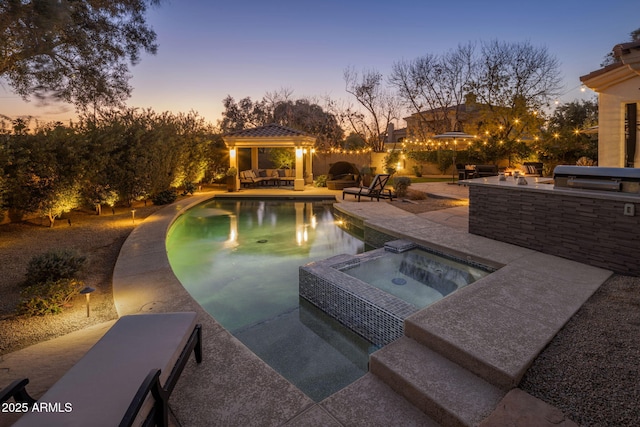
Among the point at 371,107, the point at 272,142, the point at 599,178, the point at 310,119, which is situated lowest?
the point at 599,178

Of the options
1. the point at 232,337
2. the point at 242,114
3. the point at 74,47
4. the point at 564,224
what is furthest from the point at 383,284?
the point at 242,114

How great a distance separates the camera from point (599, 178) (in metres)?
4.78

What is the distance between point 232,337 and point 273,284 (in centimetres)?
218

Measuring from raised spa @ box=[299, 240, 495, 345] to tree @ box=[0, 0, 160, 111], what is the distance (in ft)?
19.6

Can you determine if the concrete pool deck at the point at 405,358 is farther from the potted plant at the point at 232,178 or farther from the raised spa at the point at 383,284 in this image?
the potted plant at the point at 232,178

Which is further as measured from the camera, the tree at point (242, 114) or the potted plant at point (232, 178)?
the tree at point (242, 114)

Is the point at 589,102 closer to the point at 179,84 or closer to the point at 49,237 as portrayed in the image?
the point at 179,84

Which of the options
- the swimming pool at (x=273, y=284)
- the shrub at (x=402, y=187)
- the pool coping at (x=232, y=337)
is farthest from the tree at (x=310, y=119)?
the pool coping at (x=232, y=337)

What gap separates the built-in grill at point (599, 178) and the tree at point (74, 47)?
8387 millimetres

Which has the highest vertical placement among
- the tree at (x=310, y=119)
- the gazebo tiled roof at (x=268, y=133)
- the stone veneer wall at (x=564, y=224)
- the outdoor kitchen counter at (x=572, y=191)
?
the tree at (x=310, y=119)

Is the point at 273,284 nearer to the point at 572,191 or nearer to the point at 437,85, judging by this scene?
the point at 572,191

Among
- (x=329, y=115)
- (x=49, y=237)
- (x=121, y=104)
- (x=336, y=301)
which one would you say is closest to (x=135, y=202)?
(x=121, y=104)

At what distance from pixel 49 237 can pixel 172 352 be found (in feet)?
23.9

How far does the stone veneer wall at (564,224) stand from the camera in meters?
4.42
